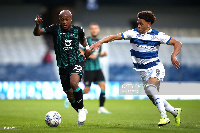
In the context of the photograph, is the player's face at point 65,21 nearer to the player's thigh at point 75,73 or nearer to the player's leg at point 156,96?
the player's thigh at point 75,73

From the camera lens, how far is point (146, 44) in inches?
331

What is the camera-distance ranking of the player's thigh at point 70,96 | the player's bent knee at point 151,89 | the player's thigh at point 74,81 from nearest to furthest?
the player's bent knee at point 151,89
the player's thigh at point 74,81
the player's thigh at point 70,96

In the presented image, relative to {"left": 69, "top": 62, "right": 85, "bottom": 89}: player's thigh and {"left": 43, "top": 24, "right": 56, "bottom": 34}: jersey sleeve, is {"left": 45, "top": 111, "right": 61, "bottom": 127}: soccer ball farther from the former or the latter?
{"left": 43, "top": 24, "right": 56, "bottom": 34}: jersey sleeve

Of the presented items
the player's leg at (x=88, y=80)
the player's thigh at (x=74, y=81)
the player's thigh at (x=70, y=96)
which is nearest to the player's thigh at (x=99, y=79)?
the player's leg at (x=88, y=80)

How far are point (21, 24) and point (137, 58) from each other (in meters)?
20.0

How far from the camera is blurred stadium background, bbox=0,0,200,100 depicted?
18.7 m

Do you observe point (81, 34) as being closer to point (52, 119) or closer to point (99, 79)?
point (52, 119)

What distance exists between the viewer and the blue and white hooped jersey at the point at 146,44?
841 cm

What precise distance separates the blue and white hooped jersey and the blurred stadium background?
1010 cm

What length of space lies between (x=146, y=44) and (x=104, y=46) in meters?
11.3

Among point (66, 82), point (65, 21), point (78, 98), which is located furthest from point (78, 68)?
point (65, 21)

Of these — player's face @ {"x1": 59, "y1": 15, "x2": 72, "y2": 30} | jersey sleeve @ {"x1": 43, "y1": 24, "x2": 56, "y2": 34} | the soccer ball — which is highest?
player's face @ {"x1": 59, "y1": 15, "x2": 72, "y2": 30}

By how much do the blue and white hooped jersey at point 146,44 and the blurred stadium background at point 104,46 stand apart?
1010 centimetres

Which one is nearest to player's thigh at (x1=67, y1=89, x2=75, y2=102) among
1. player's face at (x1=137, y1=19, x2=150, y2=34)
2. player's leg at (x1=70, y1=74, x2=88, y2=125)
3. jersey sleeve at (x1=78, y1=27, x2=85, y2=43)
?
player's leg at (x1=70, y1=74, x2=88, y2=125)
